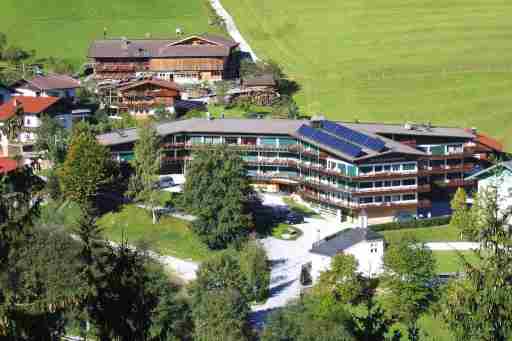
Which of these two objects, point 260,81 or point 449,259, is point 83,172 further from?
point 260,81

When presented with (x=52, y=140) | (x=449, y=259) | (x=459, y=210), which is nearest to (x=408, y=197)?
(x=459, y=210)

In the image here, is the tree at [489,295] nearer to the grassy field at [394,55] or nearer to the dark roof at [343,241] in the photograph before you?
the dark roof at [343,241]

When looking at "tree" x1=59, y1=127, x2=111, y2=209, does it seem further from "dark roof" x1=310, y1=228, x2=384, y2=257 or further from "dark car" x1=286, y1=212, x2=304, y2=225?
"dark roof" x1=310, y1=228, x2=384, y2=257

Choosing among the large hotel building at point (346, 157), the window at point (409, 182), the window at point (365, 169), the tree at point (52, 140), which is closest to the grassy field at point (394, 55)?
the large hotel building at point (346, 157)

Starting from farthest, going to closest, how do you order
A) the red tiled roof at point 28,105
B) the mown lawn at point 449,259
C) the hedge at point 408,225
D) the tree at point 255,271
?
the red tiled roof at point 28,105 < the hedge at point 408,225 < the mown lawn at point 449,259 < the tree at point 255,271

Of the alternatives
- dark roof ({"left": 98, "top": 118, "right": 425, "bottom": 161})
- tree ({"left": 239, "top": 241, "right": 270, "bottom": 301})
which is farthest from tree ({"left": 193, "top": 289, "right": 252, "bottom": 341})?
dark roof ({"left": 98, "top": 118, "right": 425, "bottom": 161})

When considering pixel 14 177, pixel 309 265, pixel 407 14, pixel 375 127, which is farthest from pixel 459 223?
pixel 407 14
